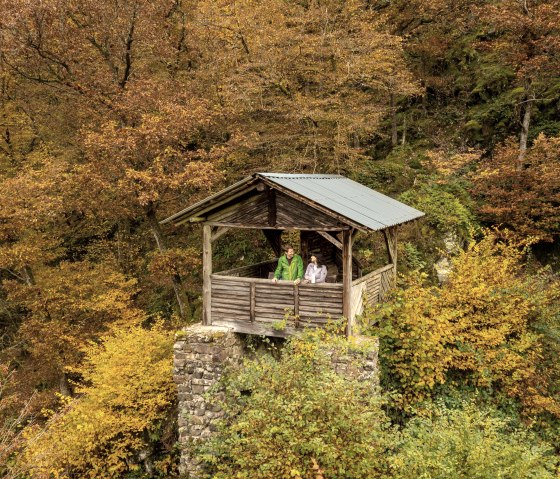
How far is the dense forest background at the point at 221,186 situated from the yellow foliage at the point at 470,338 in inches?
2.0

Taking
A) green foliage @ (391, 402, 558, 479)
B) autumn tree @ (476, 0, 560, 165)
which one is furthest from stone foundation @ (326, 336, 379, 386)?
autumn tree @ (476, 0, 560, 165)

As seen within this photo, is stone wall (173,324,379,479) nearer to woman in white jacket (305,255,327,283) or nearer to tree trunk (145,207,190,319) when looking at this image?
woman in white jacket (305,255,327,283)

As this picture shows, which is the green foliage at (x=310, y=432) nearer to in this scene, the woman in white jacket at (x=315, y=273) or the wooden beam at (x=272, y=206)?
the woman in white jacket at (x=315, y=273)

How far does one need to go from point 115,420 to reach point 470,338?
8030 mm

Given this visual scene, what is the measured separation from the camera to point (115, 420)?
10.4m

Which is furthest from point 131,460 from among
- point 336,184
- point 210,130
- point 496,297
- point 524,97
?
point 524,97

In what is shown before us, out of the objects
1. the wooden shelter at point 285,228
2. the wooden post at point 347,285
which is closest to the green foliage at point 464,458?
the wooden post at point 347,285

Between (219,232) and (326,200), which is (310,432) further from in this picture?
(219,232)

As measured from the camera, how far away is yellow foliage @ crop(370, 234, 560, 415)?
9688mm

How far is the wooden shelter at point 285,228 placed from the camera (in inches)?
370

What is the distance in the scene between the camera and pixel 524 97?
674 inches

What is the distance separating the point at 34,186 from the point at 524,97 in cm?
1702

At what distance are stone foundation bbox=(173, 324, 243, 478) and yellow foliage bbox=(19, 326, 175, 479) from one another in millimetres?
842

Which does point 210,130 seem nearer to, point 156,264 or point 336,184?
point 156,264
